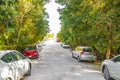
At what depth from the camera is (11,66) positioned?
11781 mm

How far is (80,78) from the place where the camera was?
14.9 meters

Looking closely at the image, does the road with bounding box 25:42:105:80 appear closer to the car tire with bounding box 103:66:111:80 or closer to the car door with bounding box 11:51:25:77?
the car tire with bounding box 103:66:111:80

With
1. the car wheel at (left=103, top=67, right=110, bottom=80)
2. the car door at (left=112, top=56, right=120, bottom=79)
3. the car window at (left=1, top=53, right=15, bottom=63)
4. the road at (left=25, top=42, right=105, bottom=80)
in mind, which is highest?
the car window at (left=1, top=53, right=15, bottom=63)

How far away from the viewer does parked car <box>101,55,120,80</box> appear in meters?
12.8

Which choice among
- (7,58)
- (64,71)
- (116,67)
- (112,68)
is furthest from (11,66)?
(64,71)

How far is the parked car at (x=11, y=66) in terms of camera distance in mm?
10906

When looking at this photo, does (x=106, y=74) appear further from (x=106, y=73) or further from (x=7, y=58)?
(x=7, y=58)

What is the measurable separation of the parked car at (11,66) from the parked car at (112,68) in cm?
417

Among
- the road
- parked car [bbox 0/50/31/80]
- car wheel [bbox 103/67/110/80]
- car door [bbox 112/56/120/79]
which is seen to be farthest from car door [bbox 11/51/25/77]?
car door [bbox 112/56/120/79]

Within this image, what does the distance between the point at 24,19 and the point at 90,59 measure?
399 inches

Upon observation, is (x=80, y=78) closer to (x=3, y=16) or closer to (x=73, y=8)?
(x=3, y=16)

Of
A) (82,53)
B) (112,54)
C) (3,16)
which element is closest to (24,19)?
(82,53)

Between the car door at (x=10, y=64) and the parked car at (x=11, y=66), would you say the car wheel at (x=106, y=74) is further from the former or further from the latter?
the car door at (x=10, y=64)

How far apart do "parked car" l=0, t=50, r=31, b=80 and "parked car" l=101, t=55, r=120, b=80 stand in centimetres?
417
